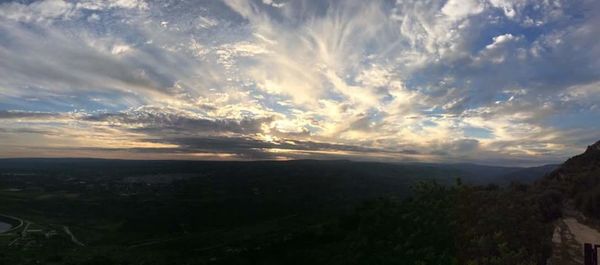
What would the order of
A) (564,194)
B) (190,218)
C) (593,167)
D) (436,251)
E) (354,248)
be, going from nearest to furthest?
(436,251), (564,194), (593,167), (354,248), (190,218)

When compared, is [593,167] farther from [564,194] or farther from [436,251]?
[436,251]

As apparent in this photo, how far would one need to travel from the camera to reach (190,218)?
173 m

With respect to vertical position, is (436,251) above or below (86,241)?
above

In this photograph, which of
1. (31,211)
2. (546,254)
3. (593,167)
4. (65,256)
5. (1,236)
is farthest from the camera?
(31,211)

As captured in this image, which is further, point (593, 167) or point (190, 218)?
point (190, 218)

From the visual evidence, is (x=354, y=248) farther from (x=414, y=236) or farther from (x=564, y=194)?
(x=564, y=194)

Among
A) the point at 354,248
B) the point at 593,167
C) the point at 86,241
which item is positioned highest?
the point at 593,167

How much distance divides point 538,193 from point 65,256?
355 ft

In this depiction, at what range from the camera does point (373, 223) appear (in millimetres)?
41375

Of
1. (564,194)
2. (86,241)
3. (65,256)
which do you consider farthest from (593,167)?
(86,241)

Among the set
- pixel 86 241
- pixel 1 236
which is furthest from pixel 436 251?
pixel 1 236

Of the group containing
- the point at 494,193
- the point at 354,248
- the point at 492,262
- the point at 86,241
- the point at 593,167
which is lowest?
the point at 86,241

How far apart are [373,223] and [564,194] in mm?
16387

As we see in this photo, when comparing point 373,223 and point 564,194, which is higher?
point 564,194
